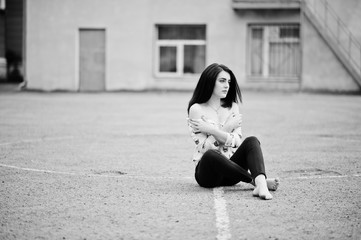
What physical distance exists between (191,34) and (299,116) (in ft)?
47.7

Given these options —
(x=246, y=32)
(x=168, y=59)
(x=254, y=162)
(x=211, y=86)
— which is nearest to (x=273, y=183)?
(x=254, y=162)

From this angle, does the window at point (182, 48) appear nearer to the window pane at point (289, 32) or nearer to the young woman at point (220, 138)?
the window pane at point (289, 32)

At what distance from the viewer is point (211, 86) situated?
25.2 ft

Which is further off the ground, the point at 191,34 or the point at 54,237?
the point at 191,34

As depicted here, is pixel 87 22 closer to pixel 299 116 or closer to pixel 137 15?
pixel 137 15

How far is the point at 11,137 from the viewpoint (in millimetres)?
13453

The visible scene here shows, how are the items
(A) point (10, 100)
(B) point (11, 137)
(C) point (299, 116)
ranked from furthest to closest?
1. (A) point (10, 100)
2. (C) point (299, 116)
3. (B) point (11, 137)

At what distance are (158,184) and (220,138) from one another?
1122 mm

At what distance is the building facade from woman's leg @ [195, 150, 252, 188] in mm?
24004

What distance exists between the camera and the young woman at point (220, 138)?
7.42m

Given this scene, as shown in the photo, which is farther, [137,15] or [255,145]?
[137,15]

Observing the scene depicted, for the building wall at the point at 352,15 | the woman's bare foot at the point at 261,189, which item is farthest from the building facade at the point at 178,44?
the woman's bare foot at the point at 261,189

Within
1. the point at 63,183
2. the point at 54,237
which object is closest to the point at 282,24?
the point at 63,183

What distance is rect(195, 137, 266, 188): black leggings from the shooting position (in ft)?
24.1
